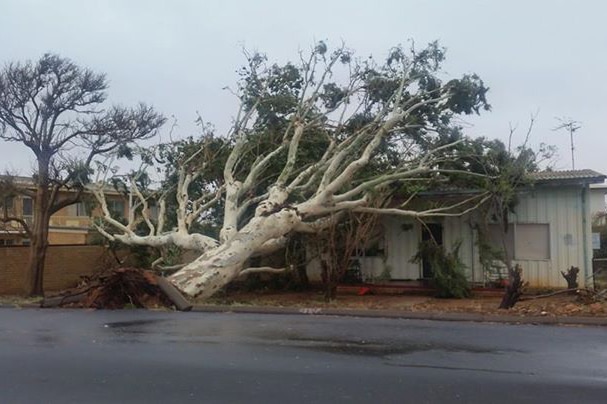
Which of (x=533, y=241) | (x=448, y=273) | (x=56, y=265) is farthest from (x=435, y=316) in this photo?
(x=56, y=265)

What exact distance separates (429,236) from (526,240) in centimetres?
271

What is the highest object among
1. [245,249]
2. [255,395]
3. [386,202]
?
[386,202]

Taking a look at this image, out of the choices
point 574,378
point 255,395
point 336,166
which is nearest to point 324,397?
point 255,395

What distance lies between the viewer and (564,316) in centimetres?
1220

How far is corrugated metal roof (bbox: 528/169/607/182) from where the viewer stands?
1999 centimetres

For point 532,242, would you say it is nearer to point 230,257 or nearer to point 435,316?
point 230,257

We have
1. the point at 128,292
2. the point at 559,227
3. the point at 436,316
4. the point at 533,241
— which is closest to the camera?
the point at 436,316

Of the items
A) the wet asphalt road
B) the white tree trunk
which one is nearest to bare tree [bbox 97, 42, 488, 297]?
the white tree trunk

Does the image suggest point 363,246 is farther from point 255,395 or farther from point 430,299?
point 255,395

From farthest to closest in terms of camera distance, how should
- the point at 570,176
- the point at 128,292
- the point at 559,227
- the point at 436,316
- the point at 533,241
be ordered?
the point at 533,241
the point at 559,227
the point at 570,176
the point at 128,292
the point at 436,316

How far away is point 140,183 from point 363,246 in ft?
25.6

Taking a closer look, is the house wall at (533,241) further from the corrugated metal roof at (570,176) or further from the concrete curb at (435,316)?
the concrete curb at (435,316)

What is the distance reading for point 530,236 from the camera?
21.4m

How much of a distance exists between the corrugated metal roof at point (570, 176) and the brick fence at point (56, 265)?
13826 mm
